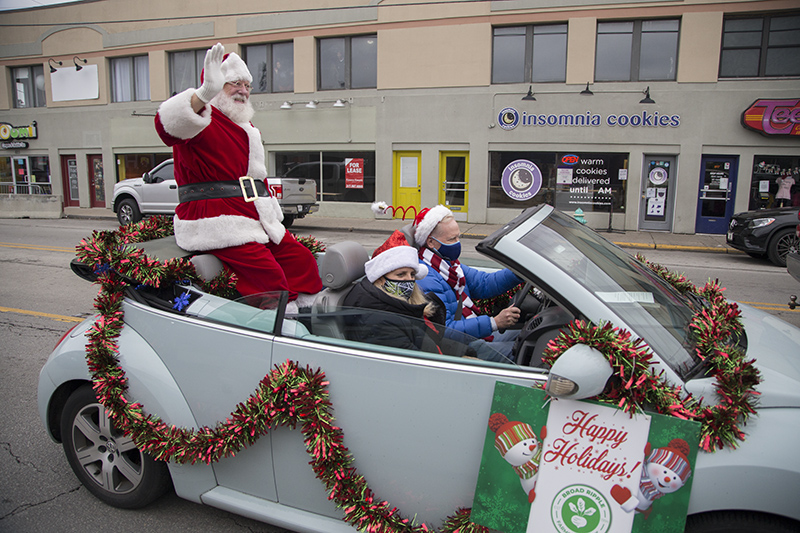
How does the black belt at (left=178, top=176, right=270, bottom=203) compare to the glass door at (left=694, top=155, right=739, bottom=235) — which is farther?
the glass door at (left=694, top=155, right=739, bottom=235)

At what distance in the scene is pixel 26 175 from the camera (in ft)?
80.4

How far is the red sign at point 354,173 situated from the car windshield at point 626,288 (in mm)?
16707

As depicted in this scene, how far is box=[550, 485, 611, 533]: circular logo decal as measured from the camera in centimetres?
185

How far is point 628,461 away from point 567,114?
16021mm

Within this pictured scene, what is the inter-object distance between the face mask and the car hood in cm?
157

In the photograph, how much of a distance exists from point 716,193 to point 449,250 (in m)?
15.2

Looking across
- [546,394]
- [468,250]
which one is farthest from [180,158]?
[468,250]

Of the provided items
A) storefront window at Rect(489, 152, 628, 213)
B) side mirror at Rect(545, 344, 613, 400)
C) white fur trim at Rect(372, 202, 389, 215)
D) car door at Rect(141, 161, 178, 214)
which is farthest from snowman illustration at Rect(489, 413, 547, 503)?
storefront window at Rect(489, 152, 628, 213)

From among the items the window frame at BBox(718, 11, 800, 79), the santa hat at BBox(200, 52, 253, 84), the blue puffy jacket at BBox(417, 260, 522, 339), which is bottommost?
the blue puffy jacket at BBox(417, 260, 522, 339)

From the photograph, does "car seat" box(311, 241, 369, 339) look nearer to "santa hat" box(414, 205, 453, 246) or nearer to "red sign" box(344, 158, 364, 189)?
"santa hat" box(414, 205, 453, 246)

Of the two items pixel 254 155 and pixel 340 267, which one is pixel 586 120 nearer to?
pixel 254 155

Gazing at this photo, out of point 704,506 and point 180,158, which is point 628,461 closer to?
point 704,506

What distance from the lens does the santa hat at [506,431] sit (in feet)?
6.38

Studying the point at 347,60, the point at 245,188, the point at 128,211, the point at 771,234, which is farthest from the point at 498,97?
the point at 245,188
